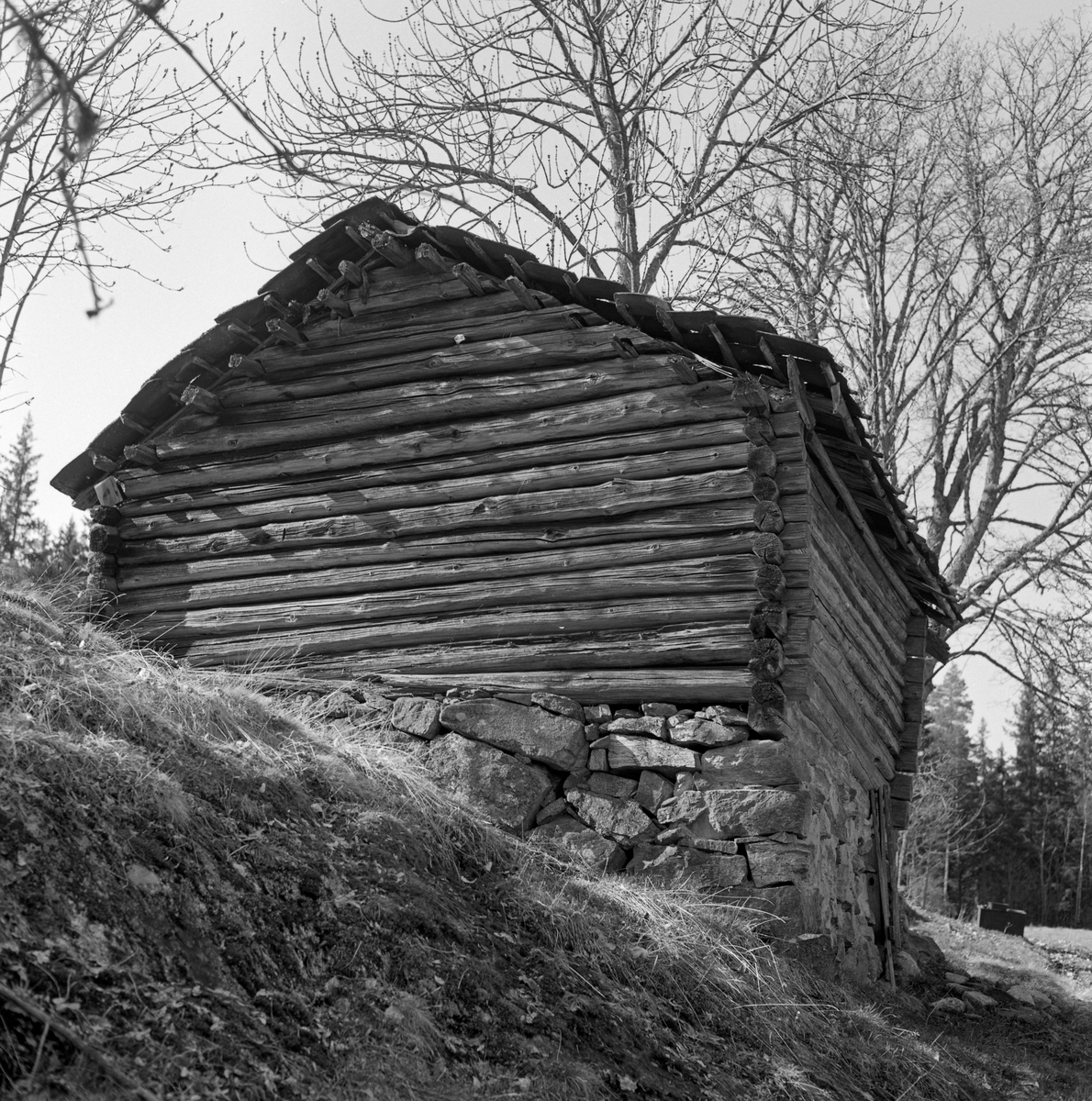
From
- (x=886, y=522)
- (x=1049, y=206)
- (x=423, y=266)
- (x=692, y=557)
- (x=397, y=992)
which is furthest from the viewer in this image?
(x=1049, y=206)

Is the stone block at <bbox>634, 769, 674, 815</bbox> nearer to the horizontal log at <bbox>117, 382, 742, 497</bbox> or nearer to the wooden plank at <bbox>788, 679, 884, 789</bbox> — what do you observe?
the wooden plank at <bbox>788, 679, 884, 789</bbox>

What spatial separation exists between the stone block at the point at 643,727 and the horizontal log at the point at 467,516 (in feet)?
4.25

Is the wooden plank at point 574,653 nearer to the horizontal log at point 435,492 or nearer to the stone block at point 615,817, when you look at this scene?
the stone block at point 615,817

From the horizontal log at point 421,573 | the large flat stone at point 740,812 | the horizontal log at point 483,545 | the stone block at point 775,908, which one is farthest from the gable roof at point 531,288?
the stone block at point 775,908

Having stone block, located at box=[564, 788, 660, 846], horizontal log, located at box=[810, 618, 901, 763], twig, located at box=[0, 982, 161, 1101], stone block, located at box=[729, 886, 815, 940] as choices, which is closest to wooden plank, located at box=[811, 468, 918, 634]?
horizontal log, located at box=[810, 618, 901, 763]

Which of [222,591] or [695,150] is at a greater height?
[695,150]

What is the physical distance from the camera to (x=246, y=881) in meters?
4.09

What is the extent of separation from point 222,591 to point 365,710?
1.60m

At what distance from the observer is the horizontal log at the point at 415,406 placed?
23.9ft

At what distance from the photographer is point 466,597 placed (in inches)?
289

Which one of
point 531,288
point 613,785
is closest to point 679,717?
point 613,785

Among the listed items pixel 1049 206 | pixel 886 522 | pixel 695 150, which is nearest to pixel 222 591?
pixel 886 522

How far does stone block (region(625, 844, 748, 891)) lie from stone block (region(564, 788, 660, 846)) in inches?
4.8

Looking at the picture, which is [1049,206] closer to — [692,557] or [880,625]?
[880,625]
